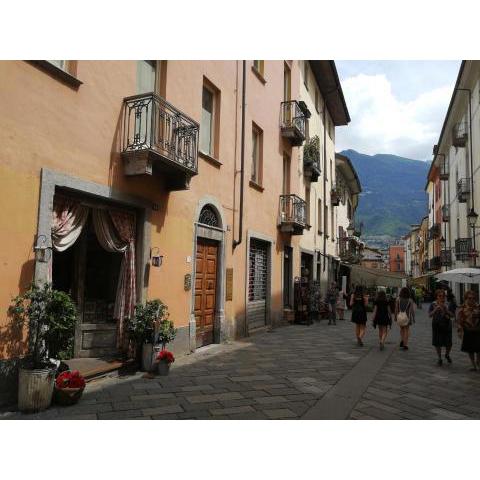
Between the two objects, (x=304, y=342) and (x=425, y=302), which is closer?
(x=304, y=342)

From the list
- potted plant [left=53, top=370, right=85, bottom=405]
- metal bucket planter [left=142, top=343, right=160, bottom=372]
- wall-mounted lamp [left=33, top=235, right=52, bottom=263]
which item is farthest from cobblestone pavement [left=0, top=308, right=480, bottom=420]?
wall-mounted lamp [left=33, top=235, right=52, bottom=263]

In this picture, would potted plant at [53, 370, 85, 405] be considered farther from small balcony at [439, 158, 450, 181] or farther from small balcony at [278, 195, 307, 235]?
small balcony at [439, 158, 450, 181]

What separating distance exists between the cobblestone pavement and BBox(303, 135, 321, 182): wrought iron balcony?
9876mm

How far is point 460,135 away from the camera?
2497 centimetres

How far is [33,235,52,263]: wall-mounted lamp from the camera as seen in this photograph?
5668 millimetres

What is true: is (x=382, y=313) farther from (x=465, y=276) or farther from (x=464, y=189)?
(x=464, y=189)

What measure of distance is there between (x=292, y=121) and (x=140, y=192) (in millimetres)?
9110

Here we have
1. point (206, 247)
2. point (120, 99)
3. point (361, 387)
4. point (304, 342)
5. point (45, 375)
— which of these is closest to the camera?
point (45, 375)

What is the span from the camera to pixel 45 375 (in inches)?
207

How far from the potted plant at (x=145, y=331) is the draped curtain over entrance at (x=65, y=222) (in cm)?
176

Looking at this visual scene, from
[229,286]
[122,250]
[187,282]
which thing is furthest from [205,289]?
[122,250]
